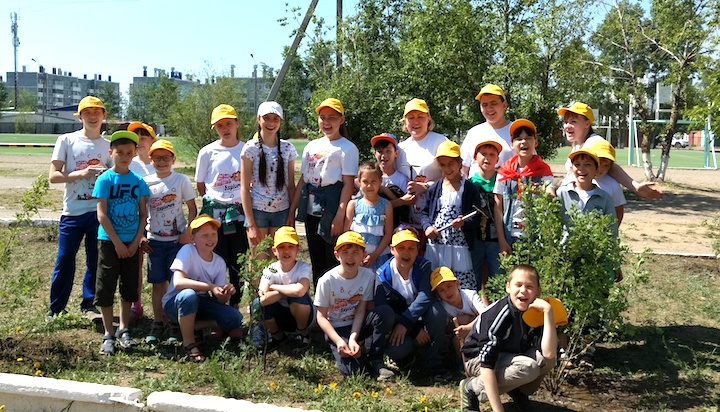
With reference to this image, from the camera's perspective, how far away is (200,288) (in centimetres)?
515

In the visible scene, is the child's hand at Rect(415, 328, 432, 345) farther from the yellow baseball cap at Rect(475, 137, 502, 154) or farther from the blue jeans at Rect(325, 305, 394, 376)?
the yellow baseball cap at Rect(475, 137, 502, 154)

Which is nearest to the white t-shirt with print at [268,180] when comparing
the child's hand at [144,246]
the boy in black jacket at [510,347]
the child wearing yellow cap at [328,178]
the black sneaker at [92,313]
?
the child wearing yellow cap at [328,178]

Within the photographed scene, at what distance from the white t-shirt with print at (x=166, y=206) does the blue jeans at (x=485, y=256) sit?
2249mm

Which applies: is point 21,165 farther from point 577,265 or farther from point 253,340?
point 577,265

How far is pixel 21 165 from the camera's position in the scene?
2452cm

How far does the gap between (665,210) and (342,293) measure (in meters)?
11.8

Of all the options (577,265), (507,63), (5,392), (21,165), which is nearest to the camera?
(5,392)

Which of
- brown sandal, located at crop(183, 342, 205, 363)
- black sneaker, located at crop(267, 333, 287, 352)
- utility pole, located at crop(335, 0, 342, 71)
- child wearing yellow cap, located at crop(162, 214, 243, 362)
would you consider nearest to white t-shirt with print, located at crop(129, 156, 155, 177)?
child wearing yellow cap, located at crop(162, 214, 243, 362)

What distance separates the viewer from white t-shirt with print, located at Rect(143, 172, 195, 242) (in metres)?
5.68

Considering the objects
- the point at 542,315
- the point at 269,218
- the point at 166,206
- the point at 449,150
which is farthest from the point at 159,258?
the point at 542,315

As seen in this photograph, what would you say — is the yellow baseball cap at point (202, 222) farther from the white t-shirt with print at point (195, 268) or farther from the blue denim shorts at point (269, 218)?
the blue denim shorts at point (269, 218)

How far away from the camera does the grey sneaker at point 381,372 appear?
4707 millimetres

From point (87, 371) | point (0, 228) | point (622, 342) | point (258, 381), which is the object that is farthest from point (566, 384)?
point (0, 228)

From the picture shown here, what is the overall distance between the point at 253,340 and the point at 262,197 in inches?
43.9
